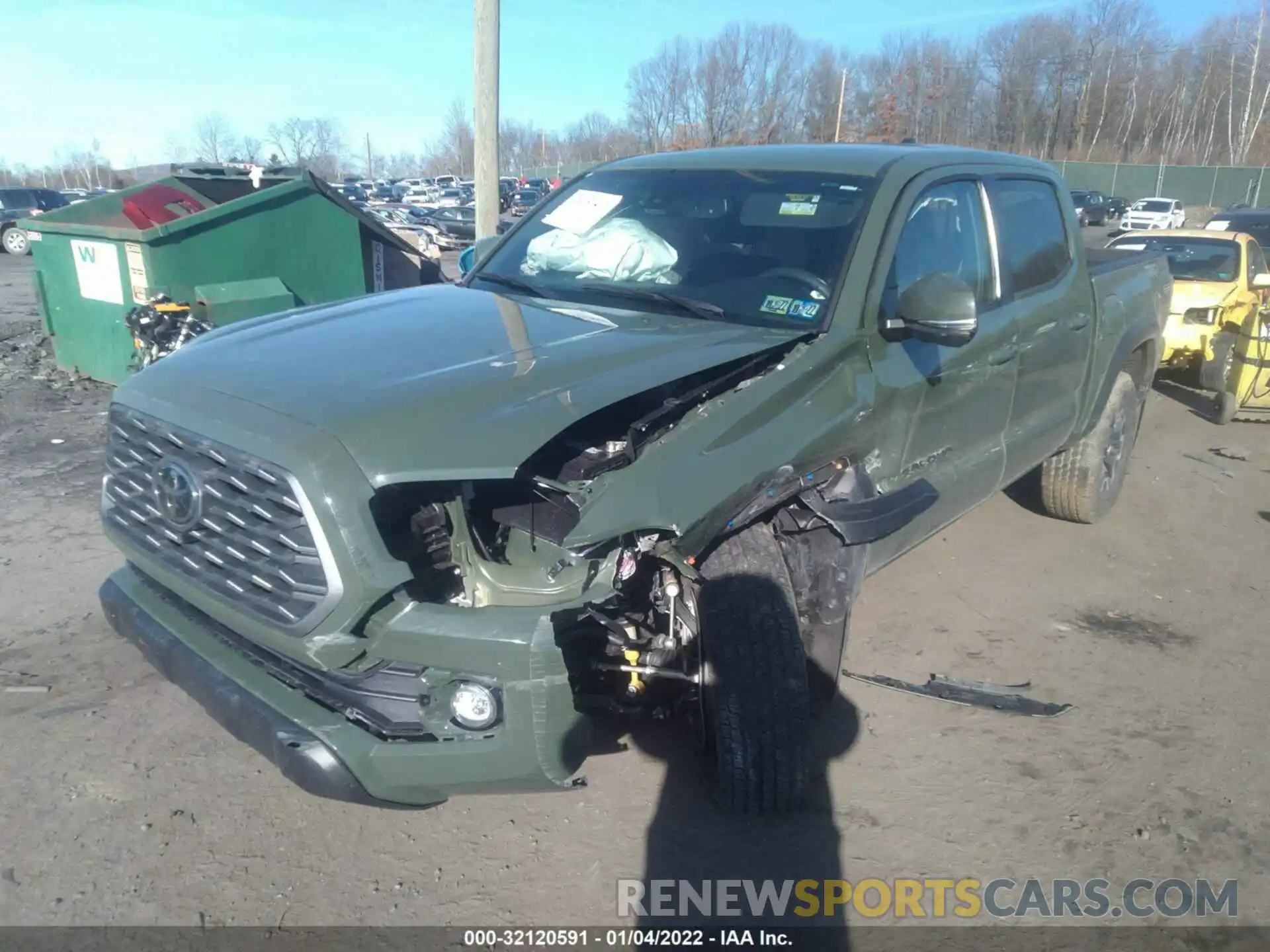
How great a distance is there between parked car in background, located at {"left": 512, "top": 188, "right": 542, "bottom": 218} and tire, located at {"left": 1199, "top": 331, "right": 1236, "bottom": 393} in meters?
24.5

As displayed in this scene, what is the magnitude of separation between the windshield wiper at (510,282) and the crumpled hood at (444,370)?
284mm

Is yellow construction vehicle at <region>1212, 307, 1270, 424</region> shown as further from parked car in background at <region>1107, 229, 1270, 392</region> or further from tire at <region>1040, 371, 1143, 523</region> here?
tire at <region>1040, 371, 1143, 523</region>

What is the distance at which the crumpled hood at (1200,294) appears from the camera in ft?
30.9

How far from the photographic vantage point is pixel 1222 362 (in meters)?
8.27

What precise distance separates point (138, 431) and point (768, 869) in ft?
7.28

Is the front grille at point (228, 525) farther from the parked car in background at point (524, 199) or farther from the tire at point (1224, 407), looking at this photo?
the parked car in background at point (524, 199)

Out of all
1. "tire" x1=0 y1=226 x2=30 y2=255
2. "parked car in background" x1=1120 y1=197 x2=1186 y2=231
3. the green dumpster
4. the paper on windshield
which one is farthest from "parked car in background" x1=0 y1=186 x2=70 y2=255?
"parked car in background" x1=1120 y1=197 x2=1186 y2=231

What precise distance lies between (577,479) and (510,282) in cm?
159

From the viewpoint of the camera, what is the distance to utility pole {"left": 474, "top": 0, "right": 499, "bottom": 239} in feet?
24.0

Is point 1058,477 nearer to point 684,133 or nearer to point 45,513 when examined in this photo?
point 45,513

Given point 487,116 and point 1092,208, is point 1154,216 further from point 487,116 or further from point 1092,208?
point 487,116

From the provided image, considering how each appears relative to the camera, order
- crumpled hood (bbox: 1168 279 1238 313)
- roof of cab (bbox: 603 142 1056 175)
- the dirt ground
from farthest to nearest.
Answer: crumpled hood (bbox: 1168 279 1238 313), roof of cab (bbox: 603 142 1056 175), the dirt ground

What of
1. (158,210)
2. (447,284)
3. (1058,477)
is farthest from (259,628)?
(158,210)

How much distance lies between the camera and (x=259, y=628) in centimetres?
241
